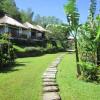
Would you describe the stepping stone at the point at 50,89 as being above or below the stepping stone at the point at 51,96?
above

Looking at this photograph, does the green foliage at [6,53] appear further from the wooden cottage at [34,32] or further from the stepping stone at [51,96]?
the wooden cottage at [34,32]

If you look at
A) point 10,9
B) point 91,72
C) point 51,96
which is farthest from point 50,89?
point 10,9

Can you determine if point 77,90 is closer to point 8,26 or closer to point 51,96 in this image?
point 51,96

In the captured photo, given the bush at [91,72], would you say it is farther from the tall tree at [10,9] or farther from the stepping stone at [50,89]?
the tall tree at [10,9]

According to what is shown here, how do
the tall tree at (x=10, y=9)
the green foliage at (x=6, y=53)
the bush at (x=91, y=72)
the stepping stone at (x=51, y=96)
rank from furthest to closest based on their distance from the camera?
the tall tree at (x=10, y=9)
the green foliage at (x=6, y=53)
the bush at (x=91, y=72)
the stepping stone at (x=51, y=96)

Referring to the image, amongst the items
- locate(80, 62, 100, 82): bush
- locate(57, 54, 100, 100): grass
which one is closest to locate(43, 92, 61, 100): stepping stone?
locate(57, 54, 100, 100): grass

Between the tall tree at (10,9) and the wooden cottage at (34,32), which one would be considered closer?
the wooden cottage at (34,32)

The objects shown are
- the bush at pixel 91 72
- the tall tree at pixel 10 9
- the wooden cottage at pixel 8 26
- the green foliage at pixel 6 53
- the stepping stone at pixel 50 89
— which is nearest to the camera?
the stepping stone at pixel 50 89

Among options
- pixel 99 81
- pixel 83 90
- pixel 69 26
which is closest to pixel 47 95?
pixel 83 90

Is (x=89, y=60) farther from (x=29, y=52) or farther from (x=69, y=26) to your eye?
(x=29, y=52)

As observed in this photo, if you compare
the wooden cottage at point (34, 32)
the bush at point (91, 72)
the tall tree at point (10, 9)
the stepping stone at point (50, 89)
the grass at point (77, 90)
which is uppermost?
the tall tree at point (10, 9)

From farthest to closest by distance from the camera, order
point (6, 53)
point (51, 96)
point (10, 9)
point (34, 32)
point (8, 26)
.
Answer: point (10, 9), point (34, 32), point (8, 26), point (6, 53), point (51, 96)

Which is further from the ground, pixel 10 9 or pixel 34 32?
pixel 10 9

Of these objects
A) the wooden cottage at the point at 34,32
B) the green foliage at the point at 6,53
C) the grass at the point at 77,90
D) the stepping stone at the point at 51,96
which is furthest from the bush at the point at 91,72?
the wooden cottage at the point at 34,32
